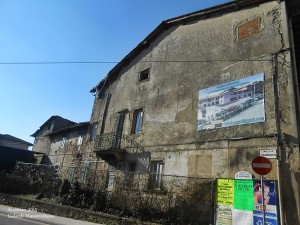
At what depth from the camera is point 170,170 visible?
501 inches

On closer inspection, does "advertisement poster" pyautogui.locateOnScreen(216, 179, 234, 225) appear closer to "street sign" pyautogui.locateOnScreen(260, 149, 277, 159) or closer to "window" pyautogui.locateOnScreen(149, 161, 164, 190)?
"street sign" pyautogui.locateOnScreen(260, 149, 277, 159)

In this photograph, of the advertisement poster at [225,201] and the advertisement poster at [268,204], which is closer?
the advertisement poster at [268,204]

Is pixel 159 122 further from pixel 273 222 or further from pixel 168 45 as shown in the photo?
pixel 273 222

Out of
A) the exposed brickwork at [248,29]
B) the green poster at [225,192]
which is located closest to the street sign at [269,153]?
the green poster at [225,192]

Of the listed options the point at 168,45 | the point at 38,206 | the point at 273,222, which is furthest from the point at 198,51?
the point at 38,206

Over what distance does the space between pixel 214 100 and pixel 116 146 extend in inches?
269

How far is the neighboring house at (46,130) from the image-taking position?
3238cm

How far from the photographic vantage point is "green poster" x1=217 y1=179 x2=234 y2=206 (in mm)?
9438

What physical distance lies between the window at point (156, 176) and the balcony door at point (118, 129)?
3.32 m

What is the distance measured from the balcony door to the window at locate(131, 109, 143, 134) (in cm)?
106

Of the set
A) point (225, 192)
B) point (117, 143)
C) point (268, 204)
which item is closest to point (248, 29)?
point (225, 192)

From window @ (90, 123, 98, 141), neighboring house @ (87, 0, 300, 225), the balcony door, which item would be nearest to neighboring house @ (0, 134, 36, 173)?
window @ (90, 123, 98, 141)

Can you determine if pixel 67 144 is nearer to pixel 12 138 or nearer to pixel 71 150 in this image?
pixel 71 150

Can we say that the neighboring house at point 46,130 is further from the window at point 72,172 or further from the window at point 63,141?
the window at point 72,172
